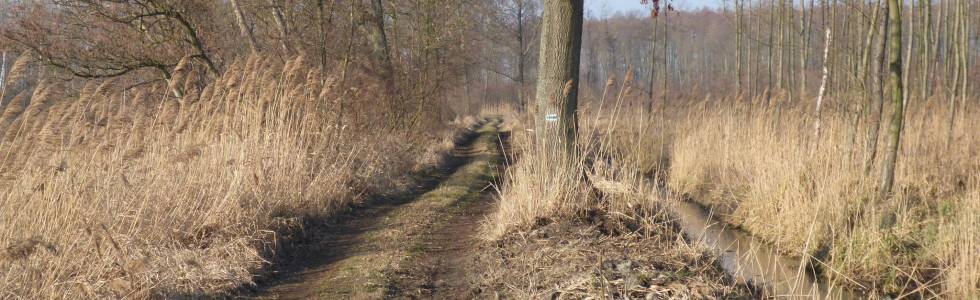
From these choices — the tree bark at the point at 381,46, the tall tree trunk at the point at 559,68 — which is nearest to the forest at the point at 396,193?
the tall tree trunk at the point at 559,68

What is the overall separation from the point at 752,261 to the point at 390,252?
113 inches

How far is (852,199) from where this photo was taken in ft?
22.9

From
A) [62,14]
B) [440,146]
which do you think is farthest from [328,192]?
[440,146]

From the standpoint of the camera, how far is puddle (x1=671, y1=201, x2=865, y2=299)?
17.3 feet

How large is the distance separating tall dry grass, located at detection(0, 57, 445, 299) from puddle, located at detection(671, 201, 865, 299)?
3530 mm

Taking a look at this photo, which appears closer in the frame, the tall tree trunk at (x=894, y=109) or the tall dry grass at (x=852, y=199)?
the tall dry grass at (x=852, y=199)

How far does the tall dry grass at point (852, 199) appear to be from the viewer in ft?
19.8

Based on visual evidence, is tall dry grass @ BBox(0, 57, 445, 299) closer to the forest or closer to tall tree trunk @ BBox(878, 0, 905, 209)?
the forest

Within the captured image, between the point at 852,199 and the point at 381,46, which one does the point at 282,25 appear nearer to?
the point at 381,46

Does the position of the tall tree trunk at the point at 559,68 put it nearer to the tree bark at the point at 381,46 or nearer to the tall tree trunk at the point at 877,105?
the tall tree trunk at the point at 877,105

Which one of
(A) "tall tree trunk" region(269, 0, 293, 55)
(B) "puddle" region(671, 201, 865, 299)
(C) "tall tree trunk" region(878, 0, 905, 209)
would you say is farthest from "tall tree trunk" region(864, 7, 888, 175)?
(A) "tall tree trunk" region(269, 0, 293, 55)

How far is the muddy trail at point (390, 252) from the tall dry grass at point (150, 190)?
0.27m

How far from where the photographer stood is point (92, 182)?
545cm

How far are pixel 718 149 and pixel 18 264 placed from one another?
9451mm
